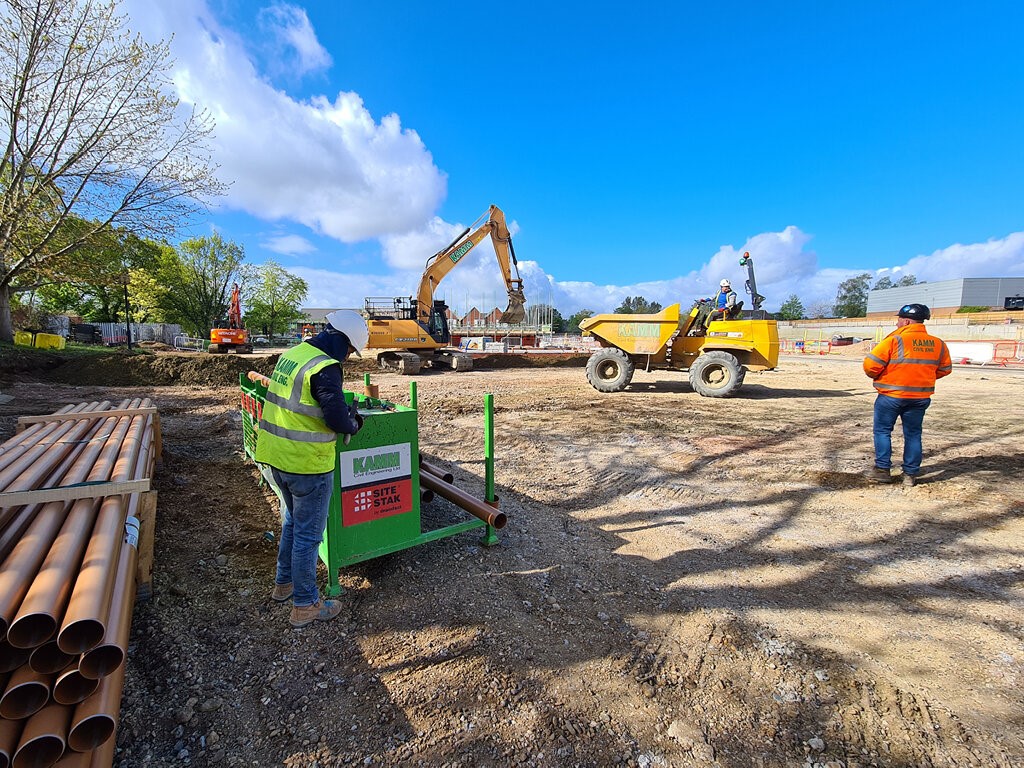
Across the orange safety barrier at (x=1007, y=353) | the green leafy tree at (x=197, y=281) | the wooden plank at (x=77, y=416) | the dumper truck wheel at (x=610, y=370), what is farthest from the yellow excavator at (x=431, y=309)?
the green leafy tree at (x=197, y=281)

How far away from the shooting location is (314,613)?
2.84 m

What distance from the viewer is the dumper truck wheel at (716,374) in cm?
1084

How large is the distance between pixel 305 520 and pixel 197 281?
4772 cm

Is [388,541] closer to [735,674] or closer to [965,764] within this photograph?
[735,674]

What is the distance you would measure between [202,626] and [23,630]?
119 centimetres

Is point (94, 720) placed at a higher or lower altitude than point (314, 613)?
higher

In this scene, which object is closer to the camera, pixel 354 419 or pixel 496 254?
pixel 354 419

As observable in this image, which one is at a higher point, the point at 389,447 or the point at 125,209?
the point at 125,209

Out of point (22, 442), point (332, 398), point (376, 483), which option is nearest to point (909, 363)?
point (376, 483)

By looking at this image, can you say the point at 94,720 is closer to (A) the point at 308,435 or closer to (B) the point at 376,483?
(A) the point at 308,435

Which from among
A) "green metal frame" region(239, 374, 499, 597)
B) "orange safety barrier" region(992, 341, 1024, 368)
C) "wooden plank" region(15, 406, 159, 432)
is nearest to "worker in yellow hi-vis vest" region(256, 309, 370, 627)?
"green metal frame" region(239, 374, 499, 597)

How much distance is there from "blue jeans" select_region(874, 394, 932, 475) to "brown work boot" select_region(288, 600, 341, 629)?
5542 millimetres

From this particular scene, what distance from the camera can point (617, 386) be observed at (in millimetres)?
12070

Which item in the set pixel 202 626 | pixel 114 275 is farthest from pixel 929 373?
pixel 114 275
